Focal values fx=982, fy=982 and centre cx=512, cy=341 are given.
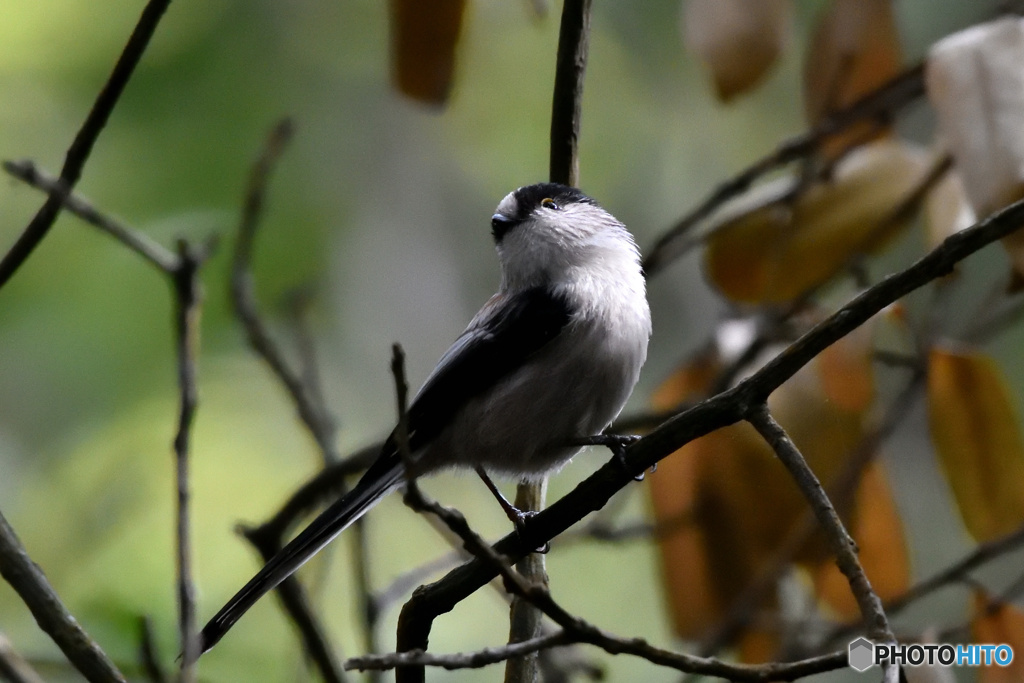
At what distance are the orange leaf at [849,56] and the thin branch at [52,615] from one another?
7.78ft

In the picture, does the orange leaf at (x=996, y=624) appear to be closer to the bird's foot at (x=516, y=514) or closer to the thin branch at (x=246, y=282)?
the bird's foot at (x=516, y=514)

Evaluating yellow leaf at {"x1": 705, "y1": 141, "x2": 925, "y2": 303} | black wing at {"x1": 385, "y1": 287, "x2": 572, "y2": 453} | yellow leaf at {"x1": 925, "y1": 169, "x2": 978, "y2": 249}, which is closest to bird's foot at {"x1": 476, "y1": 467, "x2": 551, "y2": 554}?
black wing at {"x1": 385, "y1": 287, "x2": 572, "y2": 453}

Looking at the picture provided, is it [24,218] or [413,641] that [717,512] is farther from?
[24,218]

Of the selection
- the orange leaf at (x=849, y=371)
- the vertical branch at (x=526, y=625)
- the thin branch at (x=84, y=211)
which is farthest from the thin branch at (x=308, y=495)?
the orange leaf at (x=849, y=371)

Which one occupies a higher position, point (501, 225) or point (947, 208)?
point (501, 225)

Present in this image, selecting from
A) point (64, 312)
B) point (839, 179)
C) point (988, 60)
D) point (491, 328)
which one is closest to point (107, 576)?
point (64, 312)

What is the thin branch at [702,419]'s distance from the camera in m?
1.46

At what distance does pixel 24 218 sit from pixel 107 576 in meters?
2.07

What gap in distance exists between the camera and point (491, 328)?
2578 millimetres

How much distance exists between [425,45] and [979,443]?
5.20ft

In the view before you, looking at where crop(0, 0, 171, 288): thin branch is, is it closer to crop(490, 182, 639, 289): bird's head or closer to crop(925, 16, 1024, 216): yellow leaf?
crop(490, 182, 639, 289): bird's head

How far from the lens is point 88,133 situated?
2.03 meters

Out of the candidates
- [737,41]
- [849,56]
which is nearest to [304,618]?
[737,41]

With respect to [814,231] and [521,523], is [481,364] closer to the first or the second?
[521,523]
